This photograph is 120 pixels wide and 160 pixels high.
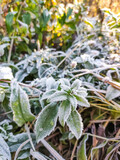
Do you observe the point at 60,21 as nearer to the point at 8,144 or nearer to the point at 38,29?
the point at 38,29

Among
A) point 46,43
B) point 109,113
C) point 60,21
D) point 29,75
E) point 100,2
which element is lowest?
point 109,113

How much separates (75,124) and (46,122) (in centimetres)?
8

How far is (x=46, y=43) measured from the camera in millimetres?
973

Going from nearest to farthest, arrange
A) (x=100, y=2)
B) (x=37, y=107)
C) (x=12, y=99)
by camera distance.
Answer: (x=12, y=99) → (x=37, y=107) → (x=100, y=2)

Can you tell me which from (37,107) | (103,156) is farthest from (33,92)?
(103,156)

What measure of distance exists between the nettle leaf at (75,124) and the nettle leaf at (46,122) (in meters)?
0.04

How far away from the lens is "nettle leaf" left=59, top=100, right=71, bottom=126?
1.38ft

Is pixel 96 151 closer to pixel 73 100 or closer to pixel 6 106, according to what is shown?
pixel 73 100

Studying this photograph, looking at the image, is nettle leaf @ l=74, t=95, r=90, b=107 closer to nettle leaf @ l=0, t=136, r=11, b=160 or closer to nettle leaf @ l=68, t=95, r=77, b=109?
nettle leaf @ l=68, t=95, r=77, b=109

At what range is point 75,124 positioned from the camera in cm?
44

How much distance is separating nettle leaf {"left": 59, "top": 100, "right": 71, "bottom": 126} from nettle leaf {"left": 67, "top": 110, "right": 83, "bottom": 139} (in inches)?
1.2

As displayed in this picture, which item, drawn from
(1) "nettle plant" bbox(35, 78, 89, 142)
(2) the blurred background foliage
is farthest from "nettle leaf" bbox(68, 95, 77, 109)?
(2) the blurred background foliage

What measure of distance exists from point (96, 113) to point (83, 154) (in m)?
0.15

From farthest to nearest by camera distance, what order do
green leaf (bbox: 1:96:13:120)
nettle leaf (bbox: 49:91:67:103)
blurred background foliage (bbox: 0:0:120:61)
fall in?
blurred background foliage (bbox: 0:0:120:61) → green leaf (bbox: 1:96:13:120) → nettle leaf (bbox: 49:91:67:103)
